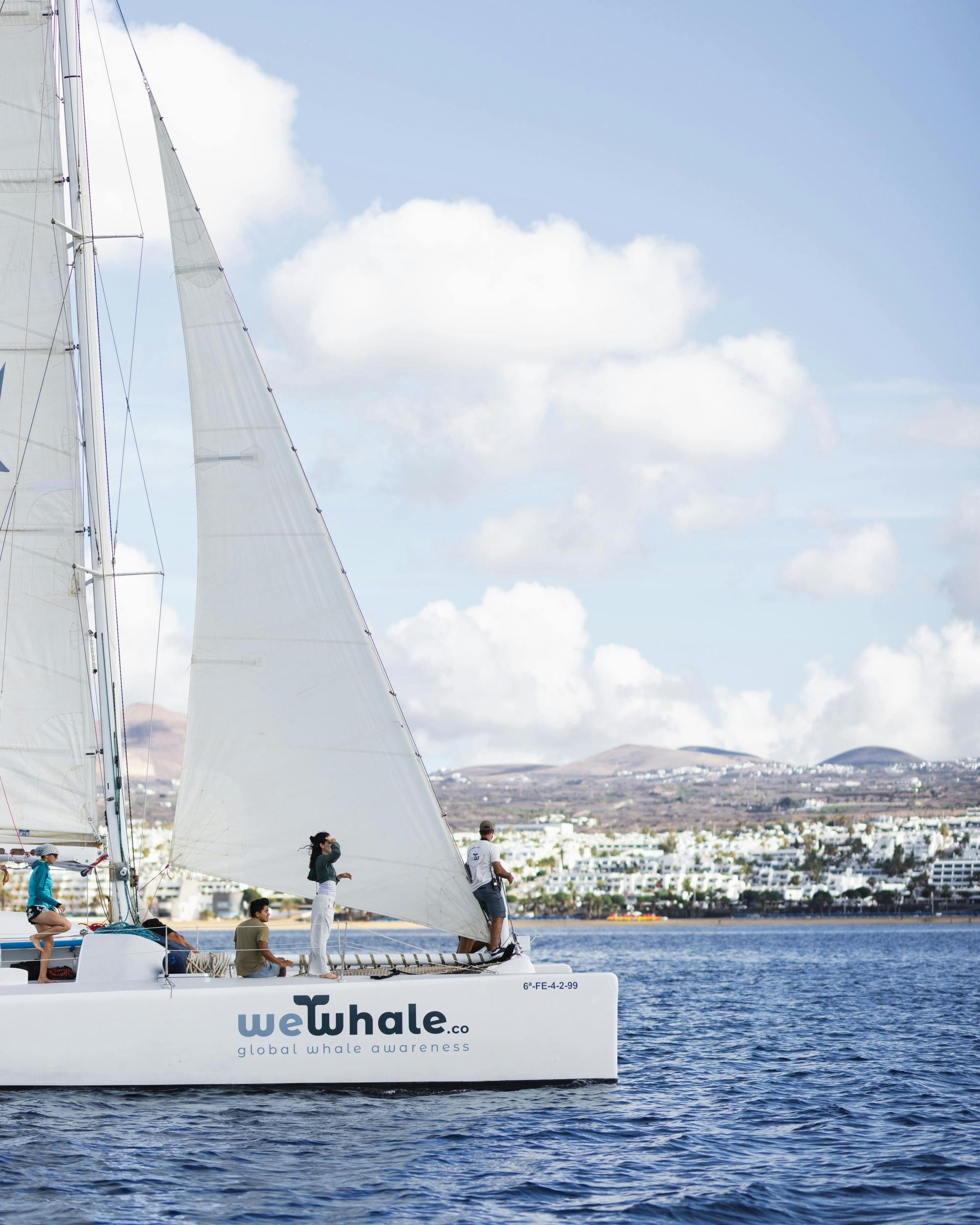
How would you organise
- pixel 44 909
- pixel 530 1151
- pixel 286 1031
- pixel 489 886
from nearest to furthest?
pixel 530 1151 < pixel 286 1031 < pixel 489 886 < pixel 44 909

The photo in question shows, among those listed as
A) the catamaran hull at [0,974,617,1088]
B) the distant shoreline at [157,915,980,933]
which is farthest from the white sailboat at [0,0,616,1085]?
the distant shoreline at [157,915,980,933]

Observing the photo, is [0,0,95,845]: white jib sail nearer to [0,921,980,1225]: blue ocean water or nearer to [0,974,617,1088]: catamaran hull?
[0,974,617,1088]: catamaran hull

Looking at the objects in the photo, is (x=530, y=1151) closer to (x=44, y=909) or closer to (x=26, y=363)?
(x=44, y=909)

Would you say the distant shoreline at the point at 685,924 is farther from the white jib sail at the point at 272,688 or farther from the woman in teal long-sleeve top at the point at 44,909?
the white jib sail at the point at 272,688

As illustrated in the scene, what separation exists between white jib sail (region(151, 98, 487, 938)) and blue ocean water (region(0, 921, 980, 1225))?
6.74ft

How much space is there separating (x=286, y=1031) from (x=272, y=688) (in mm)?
3242

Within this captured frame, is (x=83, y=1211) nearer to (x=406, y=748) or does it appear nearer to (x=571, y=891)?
(x=406, y=748)

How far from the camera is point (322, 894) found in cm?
1388

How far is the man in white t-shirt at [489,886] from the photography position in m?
14.4

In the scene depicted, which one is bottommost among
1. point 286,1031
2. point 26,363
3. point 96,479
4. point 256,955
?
point 286,1031

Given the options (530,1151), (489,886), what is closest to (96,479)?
(489,886)

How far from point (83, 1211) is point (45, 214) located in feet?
32.3

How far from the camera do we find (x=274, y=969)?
14.3 metres

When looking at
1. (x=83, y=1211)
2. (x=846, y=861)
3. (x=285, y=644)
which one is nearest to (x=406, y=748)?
(x=285, y=644)
